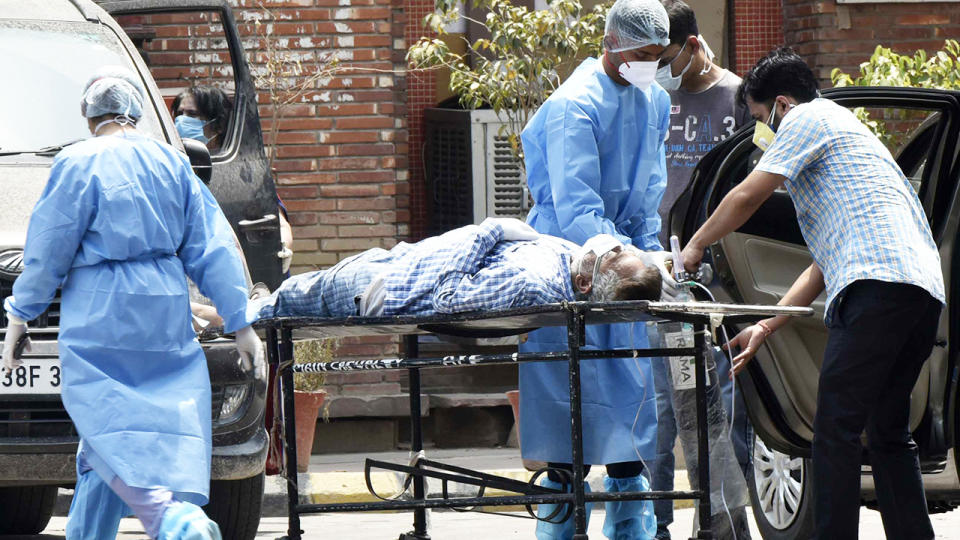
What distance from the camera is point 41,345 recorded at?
6219mm

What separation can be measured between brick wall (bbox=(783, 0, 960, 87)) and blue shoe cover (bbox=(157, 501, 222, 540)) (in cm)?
705

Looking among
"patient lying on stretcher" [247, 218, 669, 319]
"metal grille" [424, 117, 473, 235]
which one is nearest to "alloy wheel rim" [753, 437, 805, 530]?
"patient lying on stretcher" [247, 218, 669, 319]

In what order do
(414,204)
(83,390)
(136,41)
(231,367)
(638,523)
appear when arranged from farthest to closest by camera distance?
(414,204) → (136,41) → (231,367) → (638,523) → (83,390)

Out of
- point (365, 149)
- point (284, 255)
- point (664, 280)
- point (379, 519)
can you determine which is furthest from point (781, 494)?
point (365, 149)

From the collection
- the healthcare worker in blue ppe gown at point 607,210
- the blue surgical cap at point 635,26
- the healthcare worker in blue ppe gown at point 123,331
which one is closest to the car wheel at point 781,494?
the healthcare worker in blue ppe gown at point 607,210

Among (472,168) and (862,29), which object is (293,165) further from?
(862,29)

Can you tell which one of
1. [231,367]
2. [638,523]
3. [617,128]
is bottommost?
[638,523]

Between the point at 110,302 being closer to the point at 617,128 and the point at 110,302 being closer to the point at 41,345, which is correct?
the point at 41,345

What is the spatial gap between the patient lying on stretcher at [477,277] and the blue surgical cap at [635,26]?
86 centimetres

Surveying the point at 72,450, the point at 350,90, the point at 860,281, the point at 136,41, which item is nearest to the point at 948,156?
the point at 860,281

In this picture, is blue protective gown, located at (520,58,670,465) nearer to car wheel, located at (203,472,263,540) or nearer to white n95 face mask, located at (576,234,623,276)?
white n95 face mask, located at (576,234,623,276)

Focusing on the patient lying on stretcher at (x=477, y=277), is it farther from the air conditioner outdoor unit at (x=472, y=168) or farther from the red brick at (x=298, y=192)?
the air conditioner outdoor unit at (x=472, y=168)

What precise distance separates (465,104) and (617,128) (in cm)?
497

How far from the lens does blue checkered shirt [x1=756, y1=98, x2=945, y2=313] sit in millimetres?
5508
